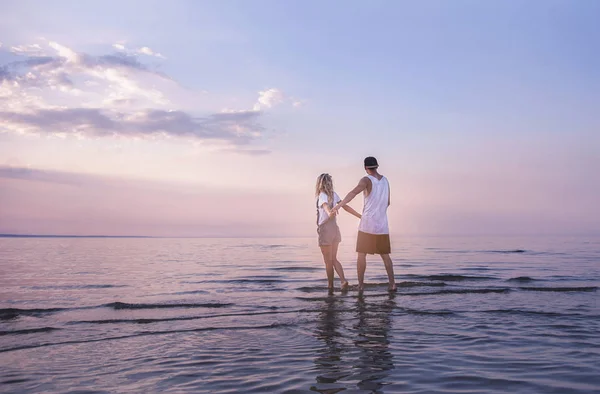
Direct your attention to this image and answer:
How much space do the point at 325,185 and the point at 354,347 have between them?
574 centimetres

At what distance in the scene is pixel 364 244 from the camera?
1013 cm

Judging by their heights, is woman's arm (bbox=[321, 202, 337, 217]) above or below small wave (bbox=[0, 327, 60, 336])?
above

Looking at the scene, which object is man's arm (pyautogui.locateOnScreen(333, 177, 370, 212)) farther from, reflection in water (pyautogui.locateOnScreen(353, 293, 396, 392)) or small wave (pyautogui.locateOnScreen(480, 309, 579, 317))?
small wave (pyautogui.locateOnScreen(480, 309, 579, 317))

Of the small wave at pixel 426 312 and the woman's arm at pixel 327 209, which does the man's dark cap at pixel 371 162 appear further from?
the small wave at pixel 426 312

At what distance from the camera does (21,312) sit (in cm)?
841

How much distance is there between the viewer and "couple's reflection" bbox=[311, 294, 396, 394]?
12.9 ft

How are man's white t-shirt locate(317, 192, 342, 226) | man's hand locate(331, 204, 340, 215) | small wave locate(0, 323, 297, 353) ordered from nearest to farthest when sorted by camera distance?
small wave locate(0, 323, 297, 353) → man's hand locate(331, 204, 340, 215) → man's white t-shirt locate(317, 192, 342, 226)

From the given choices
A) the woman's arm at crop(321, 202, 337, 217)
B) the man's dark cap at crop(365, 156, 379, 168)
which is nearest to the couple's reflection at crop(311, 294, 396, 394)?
the woman's arm at crop(321, 202, 337, 217)

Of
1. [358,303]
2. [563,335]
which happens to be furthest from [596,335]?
[358,303]

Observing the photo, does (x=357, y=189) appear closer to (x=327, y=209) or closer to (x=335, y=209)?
(x=335, y=209)

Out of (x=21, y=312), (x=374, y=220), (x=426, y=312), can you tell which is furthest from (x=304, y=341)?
(x=21, y=312)

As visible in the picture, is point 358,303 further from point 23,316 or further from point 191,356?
point 23,316

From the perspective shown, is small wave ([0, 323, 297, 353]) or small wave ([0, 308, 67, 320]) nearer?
small wave ([0, 323, 297, 353])

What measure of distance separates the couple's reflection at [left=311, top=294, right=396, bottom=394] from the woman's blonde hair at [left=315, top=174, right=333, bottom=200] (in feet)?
9.01
